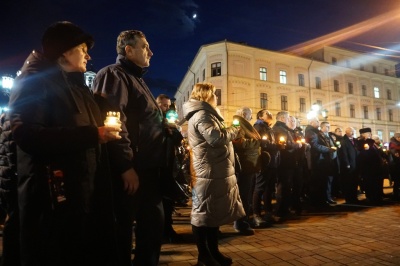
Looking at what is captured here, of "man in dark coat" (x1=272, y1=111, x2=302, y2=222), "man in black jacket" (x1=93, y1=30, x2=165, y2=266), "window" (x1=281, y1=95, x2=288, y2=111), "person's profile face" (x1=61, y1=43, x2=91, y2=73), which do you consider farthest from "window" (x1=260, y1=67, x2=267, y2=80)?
Result: "person's profile face" (x1=61, y1=43, x2=91, y2=73)

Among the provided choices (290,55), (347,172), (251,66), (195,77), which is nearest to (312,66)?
(290,55)

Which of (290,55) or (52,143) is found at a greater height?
(290,55)

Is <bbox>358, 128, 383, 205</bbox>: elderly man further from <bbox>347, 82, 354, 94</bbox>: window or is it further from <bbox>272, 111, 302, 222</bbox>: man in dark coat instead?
<bbox>347, 82, 354, 94</bbox>: window

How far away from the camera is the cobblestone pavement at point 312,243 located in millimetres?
3338

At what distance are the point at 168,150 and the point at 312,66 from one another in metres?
40.4

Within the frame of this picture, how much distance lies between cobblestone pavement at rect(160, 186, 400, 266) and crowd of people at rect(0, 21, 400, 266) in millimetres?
500

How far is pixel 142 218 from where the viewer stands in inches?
87.8

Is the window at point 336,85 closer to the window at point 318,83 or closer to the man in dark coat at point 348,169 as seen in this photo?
the window at point 318,83

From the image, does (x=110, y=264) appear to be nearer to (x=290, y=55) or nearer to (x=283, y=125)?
(x=283, y=125)

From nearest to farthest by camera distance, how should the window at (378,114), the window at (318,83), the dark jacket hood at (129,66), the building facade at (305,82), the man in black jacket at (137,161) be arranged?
the man in black jacket at (137,161) → the dark jacket hood at (129,66) → the building facade at (305,82) → the window at (318,83) → the window at (378,114)

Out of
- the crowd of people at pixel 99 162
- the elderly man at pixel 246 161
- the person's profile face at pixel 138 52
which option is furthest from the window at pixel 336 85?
the person's profile face at pixel 138 52

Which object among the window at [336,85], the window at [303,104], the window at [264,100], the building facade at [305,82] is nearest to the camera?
the building facade at [305,82]

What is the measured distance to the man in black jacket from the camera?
208 centimetres

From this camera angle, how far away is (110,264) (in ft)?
5.53
